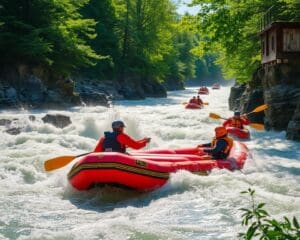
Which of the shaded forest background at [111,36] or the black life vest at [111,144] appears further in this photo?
the shaded forest background at [111,36]

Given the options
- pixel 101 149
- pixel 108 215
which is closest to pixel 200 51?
pixel 101 149

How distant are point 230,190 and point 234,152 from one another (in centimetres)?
225

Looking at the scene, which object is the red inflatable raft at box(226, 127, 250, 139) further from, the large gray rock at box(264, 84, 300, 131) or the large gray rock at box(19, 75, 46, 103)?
the large gray rock at box(19, 75, 46, 103)

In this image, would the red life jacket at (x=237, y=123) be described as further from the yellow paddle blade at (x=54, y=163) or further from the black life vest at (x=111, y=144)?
the yellow paddle blade at (x=54, y=163)

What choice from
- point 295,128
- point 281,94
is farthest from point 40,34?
point 295,128

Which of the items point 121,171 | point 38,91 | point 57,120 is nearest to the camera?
point 121,171

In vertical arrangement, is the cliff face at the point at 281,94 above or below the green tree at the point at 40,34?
below

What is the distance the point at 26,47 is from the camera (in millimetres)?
21688

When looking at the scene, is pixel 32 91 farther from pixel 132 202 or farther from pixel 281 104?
pixel 132 202

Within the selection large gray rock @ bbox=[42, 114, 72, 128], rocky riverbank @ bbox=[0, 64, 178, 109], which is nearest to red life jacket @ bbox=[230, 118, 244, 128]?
large gray rock @ bbox=[42, 114, 72, 128]

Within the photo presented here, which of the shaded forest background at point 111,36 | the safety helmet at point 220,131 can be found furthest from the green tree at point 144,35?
the safety helmet at point 220,131

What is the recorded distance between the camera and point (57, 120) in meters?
14.8

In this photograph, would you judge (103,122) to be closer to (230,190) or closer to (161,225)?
(230,190)

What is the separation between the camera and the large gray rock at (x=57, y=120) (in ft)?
48.0
